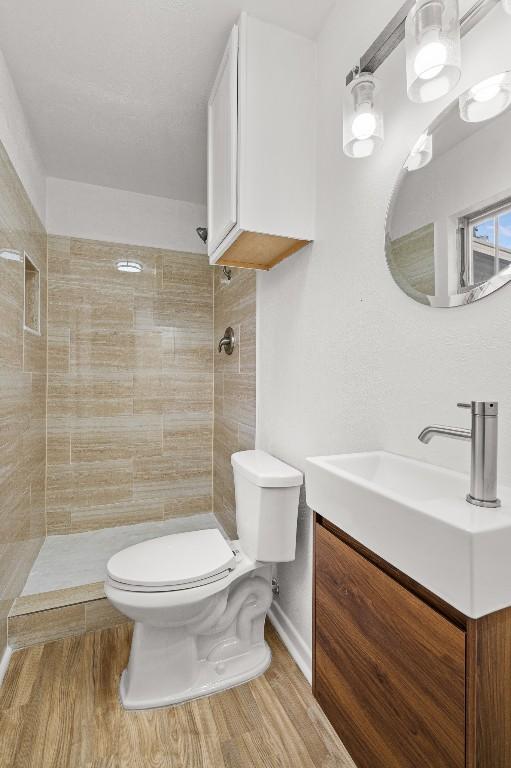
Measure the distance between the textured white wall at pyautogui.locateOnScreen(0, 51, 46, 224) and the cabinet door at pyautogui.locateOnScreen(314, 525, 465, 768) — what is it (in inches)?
79.0

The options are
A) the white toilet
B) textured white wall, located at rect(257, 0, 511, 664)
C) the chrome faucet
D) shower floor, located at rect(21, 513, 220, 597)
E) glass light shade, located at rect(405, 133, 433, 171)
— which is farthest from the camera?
shower floor, located at rect(21, 513, 220, 597)

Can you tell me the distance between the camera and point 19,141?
1.78 m

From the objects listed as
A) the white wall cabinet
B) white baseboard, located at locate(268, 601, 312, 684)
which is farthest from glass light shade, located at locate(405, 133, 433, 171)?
white baseboard, located at locate(268, 601, 312, 684)

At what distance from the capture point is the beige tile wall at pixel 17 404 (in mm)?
1536

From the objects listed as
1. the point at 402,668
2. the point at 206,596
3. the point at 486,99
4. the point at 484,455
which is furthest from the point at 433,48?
the point at 206,596

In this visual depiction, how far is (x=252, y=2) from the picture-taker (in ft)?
4.17

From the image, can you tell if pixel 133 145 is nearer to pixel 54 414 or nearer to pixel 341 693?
pixel 54 414

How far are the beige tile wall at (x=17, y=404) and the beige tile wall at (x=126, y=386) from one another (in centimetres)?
18

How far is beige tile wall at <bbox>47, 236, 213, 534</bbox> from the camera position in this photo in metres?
2.47

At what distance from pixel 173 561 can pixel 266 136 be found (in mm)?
1593

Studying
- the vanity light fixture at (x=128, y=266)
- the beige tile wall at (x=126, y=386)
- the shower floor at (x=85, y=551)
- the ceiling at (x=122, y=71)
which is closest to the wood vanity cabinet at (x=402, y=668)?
the shower floor at (x=85, y=551)

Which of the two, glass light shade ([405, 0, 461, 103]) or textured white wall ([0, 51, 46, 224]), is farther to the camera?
textured white wall ([0, 51, 46, 224])

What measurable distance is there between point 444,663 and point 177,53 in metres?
2.07

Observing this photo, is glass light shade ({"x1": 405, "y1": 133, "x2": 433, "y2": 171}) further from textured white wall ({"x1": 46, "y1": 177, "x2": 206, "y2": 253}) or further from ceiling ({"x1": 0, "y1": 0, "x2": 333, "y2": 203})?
textured white wall ({"x1": 46, "y1": 177, "x2": 206, "y2": 253})
